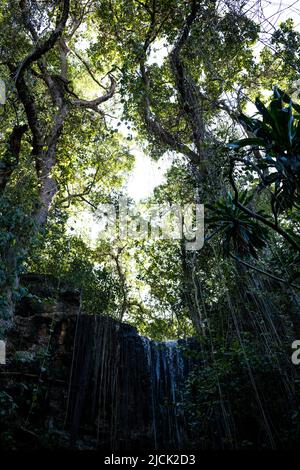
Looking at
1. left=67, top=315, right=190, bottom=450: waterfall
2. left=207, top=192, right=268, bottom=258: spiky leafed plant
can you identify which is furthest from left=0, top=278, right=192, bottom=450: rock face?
left=207, top=192, right=268, bottom=258: spiky leafed plant

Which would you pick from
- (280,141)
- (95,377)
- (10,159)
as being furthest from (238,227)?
(95,377)

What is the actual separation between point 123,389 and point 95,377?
526mm

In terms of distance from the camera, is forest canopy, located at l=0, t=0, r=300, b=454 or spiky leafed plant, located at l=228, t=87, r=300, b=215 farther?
forest canopy, located at l=0, t=0, r=300, b=454

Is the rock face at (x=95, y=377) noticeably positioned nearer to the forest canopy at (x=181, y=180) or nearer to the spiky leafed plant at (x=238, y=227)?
the forest canopy at (x=181, y=180)

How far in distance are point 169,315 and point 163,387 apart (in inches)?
129

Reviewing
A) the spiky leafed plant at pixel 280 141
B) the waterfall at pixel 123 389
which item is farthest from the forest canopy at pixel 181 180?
the waterfall at pixel 123 389

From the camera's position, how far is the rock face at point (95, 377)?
5648mm

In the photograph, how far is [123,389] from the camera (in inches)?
246

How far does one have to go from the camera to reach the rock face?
5648mm

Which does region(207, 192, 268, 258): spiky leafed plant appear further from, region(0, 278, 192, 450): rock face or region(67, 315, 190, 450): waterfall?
region(0, 278, 192, 450): rock face

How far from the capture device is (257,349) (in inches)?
196

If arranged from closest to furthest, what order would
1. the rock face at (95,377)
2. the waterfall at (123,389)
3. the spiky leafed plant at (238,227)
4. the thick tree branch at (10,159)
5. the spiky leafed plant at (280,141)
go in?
the spiky leafed plant at (280,141), the spiky leafed plant at (238,227), the thick tree branch at (10,159), the rock face at (95,377), the waterfall at (123,389)
